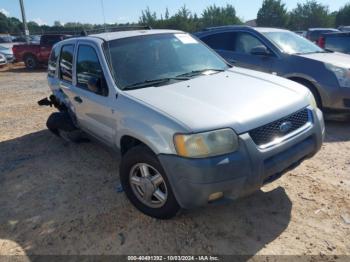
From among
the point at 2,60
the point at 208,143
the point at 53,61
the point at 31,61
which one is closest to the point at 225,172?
the point at 208,143

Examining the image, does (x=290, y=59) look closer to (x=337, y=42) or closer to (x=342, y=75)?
(x=342, y=75)

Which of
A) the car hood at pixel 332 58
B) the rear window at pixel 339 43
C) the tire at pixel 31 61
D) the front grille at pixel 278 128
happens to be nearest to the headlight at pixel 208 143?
the front grille at pixel 278 128

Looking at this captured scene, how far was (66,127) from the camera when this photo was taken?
5.16m

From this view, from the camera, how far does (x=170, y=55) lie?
3.97 m

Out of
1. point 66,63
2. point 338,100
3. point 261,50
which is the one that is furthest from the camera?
point 261,50

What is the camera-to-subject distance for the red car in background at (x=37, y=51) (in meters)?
17.1

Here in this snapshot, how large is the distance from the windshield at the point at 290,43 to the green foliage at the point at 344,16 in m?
45.0

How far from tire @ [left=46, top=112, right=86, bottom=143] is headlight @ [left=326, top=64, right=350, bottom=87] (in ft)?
14.1

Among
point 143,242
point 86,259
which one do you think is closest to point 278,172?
point 143,242

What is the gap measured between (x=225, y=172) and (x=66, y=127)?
335 cm

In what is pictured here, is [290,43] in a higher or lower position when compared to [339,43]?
higher

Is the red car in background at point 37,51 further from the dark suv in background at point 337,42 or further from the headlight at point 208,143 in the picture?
the headlight at point 208,143

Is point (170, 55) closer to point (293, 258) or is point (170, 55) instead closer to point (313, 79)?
point (293, 258)

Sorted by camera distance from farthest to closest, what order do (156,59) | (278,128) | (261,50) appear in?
(261,50), (156,59), (278,128)
